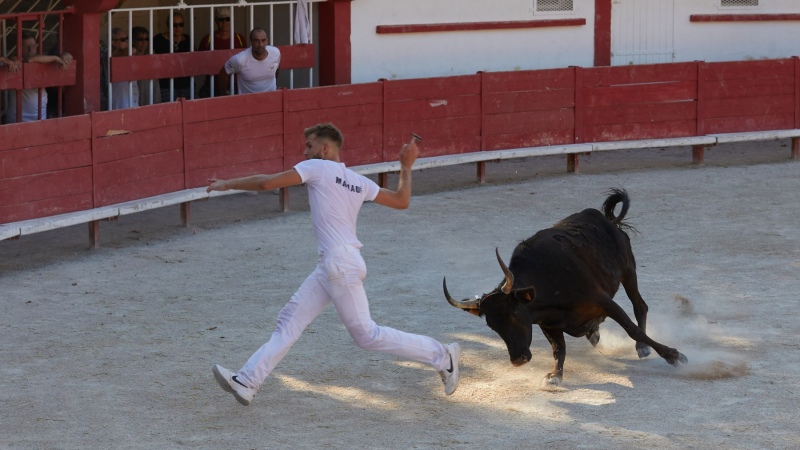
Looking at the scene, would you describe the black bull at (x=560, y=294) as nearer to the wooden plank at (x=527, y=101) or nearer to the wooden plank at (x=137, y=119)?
the wooden plank at (x=137, y=119)

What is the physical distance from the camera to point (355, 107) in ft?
42.5

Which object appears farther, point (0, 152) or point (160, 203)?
point (160, 203)

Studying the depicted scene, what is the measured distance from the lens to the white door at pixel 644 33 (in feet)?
53.6

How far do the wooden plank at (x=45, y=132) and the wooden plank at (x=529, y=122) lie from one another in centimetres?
508

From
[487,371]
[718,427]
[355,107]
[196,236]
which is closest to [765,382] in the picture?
[718,427]

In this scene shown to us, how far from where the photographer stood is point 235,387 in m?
6.19

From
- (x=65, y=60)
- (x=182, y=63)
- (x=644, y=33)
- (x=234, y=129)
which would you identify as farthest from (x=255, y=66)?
(x=644, y=33)

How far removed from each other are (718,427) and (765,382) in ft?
2.78

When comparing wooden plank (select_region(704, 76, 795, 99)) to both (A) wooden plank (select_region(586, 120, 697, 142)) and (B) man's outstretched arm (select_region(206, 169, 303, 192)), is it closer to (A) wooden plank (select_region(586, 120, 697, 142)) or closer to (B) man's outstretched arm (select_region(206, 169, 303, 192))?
(A) wooden plank (select_region(586, 120, 697, 142))

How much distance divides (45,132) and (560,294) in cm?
482

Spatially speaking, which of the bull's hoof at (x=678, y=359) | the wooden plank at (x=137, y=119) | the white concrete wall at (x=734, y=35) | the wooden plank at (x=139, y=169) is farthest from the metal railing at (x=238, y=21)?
the bull's hoof at (x=678, y=359)

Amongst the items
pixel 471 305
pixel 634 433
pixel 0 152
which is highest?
pixel 0 152

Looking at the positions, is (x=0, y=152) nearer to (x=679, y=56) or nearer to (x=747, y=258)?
(x=747, y=258)

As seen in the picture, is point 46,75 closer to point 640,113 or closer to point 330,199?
point 330,199
